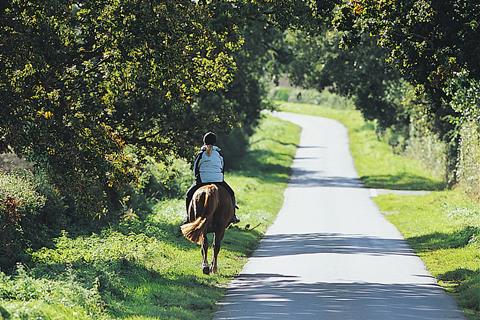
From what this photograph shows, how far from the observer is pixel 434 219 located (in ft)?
101

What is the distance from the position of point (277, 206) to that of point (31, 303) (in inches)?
988

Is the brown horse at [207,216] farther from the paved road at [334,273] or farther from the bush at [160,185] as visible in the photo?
the bush at [160,185]

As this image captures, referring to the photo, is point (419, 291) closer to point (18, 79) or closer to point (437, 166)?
point (18, 79)

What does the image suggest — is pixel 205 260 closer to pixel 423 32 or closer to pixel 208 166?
pixel 208 166

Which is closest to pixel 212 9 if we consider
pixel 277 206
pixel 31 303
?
pixel 31 303

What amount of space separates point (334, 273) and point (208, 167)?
316 cm

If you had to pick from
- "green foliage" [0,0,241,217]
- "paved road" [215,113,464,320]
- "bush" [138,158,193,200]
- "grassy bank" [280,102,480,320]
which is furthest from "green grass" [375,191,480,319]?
"bush" [138,158,193,200]

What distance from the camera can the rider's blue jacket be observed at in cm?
1916

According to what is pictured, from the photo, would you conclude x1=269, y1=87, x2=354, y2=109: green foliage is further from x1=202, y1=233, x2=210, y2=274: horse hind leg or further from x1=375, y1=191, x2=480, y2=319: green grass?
x1=202, y1=233, x2=210, y2=274: horse hind leg

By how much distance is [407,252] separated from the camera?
23.2 m

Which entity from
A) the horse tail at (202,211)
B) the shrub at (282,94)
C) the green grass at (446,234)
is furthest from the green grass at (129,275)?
the shrub at (282,94)

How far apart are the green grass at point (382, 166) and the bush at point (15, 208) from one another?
25.5 metres

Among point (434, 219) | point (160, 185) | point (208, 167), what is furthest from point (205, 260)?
point (160, 185)

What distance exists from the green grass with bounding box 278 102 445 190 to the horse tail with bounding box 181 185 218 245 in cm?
2740
